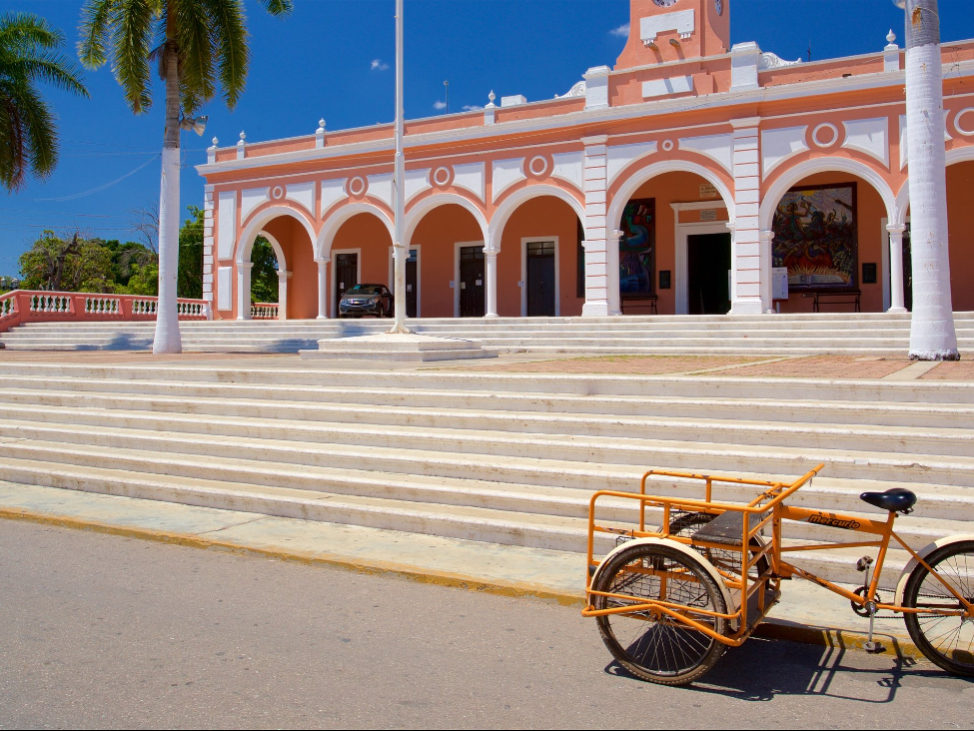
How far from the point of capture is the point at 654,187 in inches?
927

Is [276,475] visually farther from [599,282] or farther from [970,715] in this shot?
[599,282]

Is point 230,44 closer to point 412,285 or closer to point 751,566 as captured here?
point 412,285

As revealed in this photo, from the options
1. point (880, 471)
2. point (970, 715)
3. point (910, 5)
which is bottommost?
point (970, 715)

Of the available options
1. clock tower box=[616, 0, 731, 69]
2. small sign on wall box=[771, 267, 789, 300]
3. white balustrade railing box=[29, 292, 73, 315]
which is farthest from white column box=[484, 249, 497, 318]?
white balustrade railing box=[29, 292, 73, 315]

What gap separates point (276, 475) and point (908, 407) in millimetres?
5367

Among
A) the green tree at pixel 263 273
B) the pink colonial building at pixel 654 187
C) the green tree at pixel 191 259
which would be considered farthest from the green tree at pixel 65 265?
the pink colonial building at pixel 654 187

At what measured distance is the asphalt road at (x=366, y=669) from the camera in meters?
3.33

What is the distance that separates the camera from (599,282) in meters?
21.1

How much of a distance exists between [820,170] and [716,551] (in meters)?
17.4

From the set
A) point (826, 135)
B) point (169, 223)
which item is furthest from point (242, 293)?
point (826, 135)

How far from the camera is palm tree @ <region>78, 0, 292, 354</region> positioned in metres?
18.3

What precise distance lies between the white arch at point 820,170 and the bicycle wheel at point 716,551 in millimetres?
16588

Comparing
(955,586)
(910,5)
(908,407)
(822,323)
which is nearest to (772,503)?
(955,586)

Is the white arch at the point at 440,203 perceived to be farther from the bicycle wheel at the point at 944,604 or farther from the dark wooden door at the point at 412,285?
the bicycle wheel at the point at 944,604
